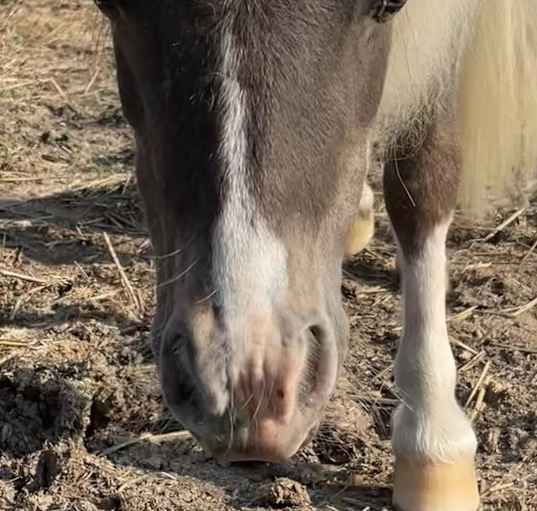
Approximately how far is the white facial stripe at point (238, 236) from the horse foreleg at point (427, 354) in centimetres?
92

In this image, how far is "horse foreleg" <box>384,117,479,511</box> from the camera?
2600 millimetres

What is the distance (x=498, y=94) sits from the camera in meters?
2.77

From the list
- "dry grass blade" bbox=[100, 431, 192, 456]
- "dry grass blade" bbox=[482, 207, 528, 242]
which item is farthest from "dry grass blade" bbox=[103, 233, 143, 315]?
"dry grass blade" bbox=[482, 207, 528, 242]

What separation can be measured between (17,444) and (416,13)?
4.55ft

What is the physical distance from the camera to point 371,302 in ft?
11.4

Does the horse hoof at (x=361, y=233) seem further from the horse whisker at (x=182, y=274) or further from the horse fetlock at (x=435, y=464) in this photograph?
the horse whisker at (x=182, y=274)

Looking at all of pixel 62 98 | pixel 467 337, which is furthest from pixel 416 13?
pixel 62 98

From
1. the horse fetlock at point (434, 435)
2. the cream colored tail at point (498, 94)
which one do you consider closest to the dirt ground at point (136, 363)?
the horse fetlock at point (434, 435)

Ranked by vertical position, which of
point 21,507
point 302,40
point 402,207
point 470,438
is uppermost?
point 302,40

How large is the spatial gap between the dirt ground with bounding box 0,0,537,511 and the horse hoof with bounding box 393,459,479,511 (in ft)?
0.22

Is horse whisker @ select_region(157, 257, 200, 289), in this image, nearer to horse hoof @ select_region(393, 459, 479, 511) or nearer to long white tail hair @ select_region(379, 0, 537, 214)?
long white tail hair @ select_region(379, 0, 537, 214)

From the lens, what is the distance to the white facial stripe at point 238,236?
1.74m

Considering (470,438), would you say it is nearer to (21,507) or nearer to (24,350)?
(21,507)

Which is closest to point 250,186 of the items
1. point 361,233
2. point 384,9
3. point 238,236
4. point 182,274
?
point 238,236
